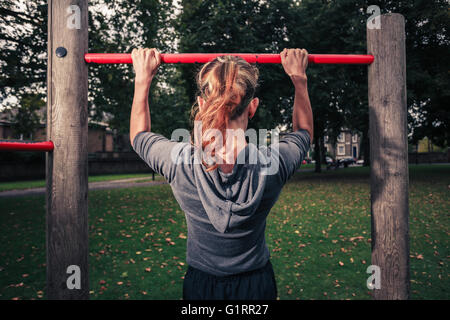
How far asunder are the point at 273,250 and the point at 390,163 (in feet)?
13.1

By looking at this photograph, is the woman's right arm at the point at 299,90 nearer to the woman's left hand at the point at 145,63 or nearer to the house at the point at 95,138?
the woman's left hand at the point at 145,63

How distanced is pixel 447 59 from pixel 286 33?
714cm

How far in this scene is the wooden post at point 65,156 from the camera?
5.72ft

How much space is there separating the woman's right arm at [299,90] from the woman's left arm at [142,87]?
0.81 meters

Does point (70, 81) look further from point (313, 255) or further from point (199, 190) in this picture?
point (313, 255)

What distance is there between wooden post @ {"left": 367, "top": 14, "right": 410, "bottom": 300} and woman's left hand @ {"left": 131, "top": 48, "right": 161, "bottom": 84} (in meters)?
1.45

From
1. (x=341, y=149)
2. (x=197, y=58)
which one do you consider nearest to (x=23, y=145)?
(x=197, y=58)

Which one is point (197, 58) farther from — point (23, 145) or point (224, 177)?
point (23, 145)

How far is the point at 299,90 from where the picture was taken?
1.67m

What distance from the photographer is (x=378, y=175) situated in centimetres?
190

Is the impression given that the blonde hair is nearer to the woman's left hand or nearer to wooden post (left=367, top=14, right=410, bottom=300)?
the woman's left hand

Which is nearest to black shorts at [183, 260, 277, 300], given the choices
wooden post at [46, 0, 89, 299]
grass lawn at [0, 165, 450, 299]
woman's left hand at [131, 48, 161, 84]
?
wooden post at [46, 0, 89, 299]

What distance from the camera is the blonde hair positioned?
1261 millimetres
